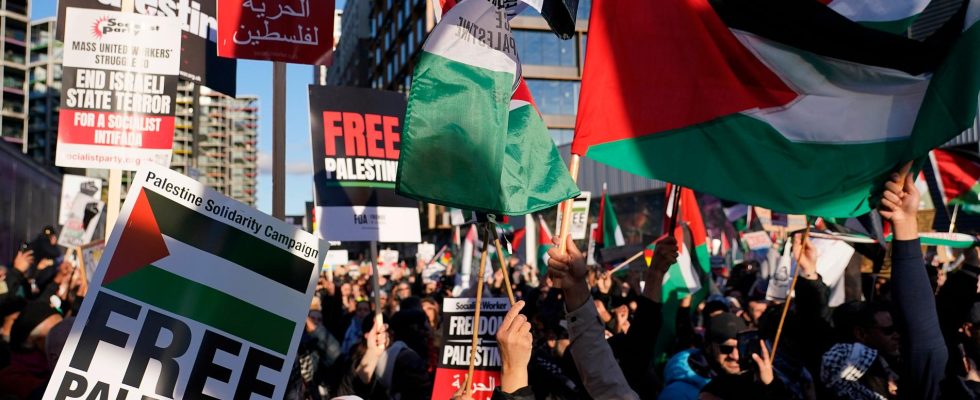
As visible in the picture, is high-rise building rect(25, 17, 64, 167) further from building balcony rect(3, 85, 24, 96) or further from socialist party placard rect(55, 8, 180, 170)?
socialist party placard rect(55, 8, 180, 170)

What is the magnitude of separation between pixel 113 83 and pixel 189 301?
4.30m

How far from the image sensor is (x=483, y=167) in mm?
3732

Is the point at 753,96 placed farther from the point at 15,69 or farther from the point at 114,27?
the point at 15,69

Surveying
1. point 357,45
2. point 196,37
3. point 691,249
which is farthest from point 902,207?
point 357,45

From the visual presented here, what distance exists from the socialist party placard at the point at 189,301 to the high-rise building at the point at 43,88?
96.1 m

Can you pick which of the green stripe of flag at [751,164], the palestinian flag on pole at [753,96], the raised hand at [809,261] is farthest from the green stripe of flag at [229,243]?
the raised hand at [809,261]

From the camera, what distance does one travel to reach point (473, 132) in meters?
3.75

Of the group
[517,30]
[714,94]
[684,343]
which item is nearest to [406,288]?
[684,343]

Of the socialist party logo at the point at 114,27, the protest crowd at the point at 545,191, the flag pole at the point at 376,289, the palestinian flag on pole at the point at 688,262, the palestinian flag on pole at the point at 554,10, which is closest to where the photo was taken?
the protest crowd at the point at 545,191

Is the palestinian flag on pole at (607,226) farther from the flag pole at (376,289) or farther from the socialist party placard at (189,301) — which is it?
the socialist party placard at (189,301)

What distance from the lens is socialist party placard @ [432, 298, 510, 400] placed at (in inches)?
200

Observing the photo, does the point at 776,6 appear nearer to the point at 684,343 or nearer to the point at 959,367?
the point at 959,367

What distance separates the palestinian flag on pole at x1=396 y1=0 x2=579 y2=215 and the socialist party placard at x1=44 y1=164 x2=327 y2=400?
0.61 metres

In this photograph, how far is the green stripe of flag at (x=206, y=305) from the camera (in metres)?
3.09
